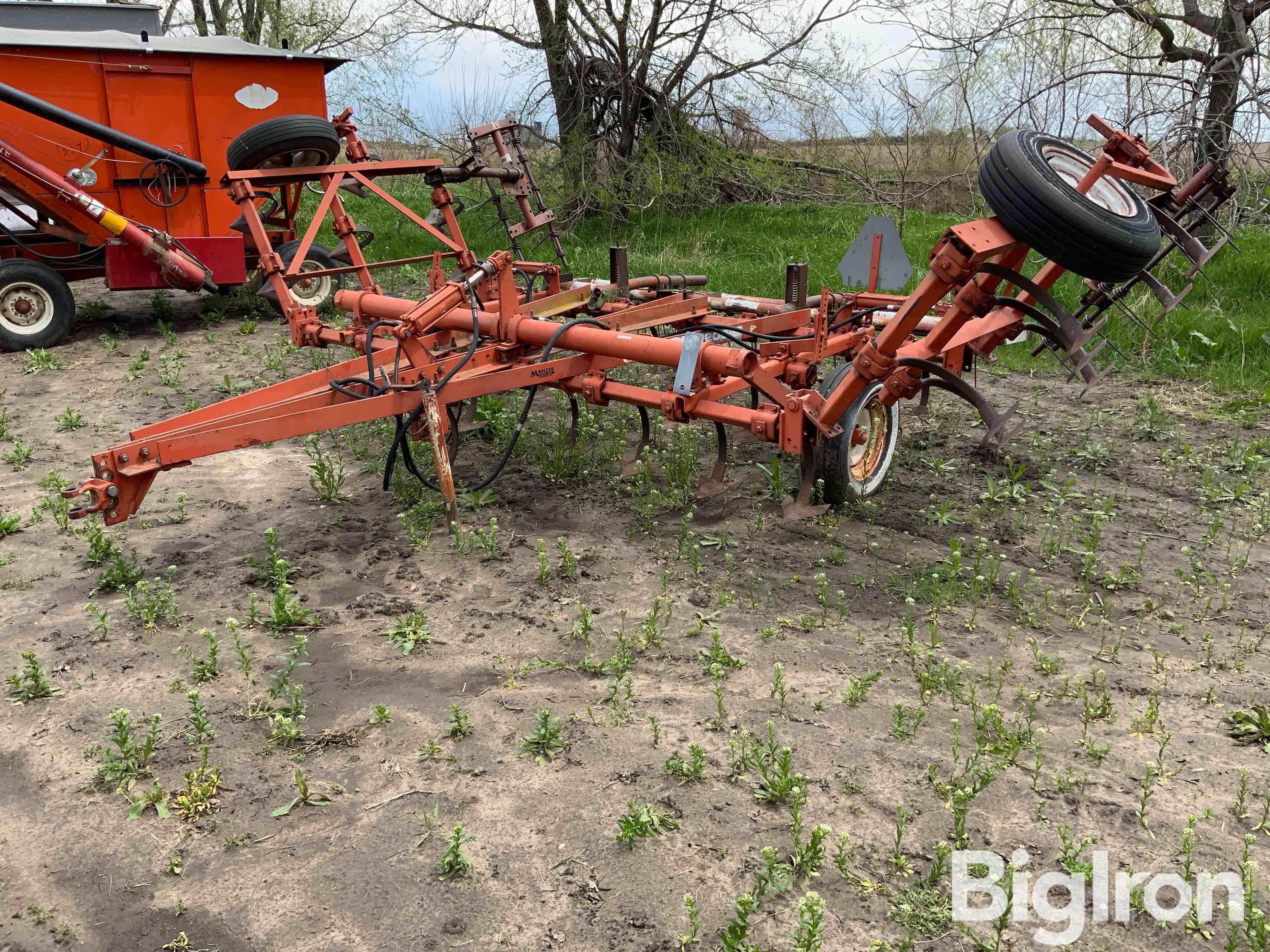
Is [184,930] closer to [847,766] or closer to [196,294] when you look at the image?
[847,766]

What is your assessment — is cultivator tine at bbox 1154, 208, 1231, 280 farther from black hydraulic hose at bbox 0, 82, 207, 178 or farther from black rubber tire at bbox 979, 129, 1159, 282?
black hydraulic hose at bbox 0, 82, 207, 178

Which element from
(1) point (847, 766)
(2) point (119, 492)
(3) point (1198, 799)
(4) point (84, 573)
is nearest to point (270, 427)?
(2) point (119, 492)

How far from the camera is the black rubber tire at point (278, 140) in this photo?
6961 millimetres

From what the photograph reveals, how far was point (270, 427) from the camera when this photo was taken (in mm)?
4434

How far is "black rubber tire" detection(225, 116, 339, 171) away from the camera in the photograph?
22.8 ft

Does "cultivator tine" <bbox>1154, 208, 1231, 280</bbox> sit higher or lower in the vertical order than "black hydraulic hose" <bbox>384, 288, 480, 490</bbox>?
higher

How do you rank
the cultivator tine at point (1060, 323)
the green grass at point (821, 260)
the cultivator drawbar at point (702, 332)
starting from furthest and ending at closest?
the green grass at point (821, 260) → the cultivator tine at point (1060, 323) → the cultivator drawbar at point (702, 332)

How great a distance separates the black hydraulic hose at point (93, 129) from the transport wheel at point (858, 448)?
679 cm

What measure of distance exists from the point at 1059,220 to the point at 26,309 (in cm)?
843

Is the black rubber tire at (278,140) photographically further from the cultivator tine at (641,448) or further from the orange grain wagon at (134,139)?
the cultivator tine at (641,448)

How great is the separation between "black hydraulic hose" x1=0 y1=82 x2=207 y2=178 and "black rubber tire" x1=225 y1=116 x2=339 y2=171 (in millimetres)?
2339

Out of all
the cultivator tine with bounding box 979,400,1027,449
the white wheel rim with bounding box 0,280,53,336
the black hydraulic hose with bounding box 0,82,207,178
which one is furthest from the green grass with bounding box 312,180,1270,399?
the cultivator tine with bounding box 979,400,1027,449

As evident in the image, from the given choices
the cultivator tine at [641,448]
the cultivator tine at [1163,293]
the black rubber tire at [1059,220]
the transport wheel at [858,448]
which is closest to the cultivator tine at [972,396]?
the transport wheel at [858,448]

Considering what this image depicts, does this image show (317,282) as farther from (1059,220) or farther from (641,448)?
(1059,220)
